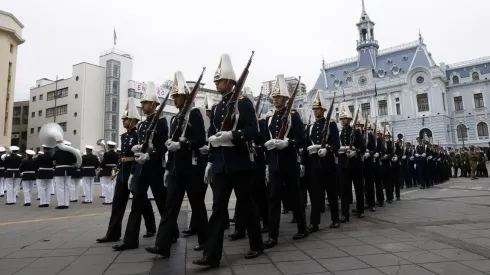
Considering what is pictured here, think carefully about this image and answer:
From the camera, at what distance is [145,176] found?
18.0 ft

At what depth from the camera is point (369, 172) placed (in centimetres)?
889

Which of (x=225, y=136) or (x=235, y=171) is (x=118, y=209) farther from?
(x=225, y=136)

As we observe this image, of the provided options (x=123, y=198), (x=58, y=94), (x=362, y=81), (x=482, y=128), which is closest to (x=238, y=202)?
(x=123, y=198)

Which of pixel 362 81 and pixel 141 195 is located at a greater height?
pixel 362 81

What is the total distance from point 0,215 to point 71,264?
7669mm

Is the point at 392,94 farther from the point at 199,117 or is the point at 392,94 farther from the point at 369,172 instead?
the point at 199,117

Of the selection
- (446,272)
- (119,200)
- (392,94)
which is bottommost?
(446,272)

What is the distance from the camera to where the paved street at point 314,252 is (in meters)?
3.96

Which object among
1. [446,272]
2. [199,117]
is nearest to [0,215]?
[199,117]

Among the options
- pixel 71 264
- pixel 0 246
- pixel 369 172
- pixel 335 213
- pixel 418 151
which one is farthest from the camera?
pixel 418 151

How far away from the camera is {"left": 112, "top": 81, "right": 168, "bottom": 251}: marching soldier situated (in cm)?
528

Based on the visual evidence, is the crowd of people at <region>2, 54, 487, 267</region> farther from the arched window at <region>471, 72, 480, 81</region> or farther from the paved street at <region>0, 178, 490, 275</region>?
the arched window at <region>471, 72, 480, 81</region>

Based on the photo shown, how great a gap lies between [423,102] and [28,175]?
177ft

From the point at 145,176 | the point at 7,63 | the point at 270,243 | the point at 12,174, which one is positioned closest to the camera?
the point at 270,243
